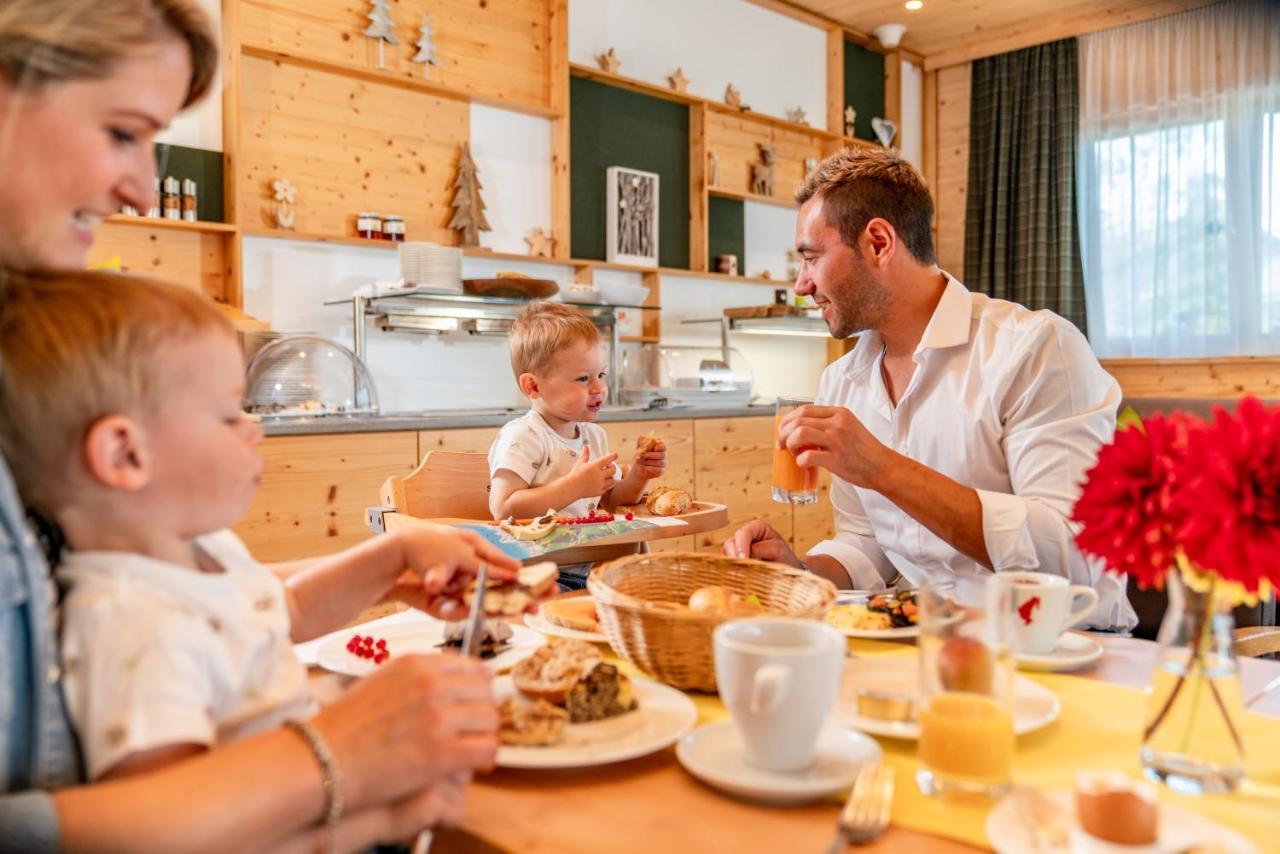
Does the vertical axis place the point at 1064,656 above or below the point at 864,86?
below

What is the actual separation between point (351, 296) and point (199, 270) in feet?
2.01

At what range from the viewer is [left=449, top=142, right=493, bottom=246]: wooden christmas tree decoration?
14.6 feet

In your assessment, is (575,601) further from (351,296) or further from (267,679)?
(351,296)

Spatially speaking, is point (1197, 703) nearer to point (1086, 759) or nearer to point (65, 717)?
point (1086, 759)

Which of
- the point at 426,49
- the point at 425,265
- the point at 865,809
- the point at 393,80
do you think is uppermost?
the point at 426,49

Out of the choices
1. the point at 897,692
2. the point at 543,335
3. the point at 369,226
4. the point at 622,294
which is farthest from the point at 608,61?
the point at 897,692

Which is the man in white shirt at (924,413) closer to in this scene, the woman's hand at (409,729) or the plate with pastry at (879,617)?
the plate with pastry at (879,617)

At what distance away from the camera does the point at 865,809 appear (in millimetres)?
680

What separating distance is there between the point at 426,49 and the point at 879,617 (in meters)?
3.84

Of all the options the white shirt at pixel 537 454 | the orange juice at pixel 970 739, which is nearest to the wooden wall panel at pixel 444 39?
the white shirt at pixel 537 454

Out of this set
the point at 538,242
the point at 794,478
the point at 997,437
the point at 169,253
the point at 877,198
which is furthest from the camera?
the point at 538,242

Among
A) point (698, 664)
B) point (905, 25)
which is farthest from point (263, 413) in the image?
point (905, 25)

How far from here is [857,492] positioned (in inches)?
79.0

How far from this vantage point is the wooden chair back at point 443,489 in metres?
2.09
